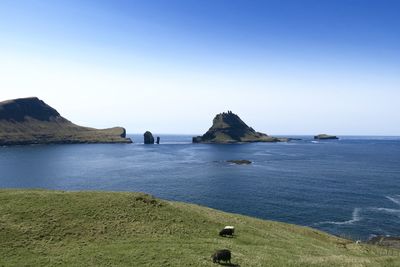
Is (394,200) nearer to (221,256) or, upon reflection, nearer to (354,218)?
(354,218)

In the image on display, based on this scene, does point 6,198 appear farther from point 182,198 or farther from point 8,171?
point 8,171

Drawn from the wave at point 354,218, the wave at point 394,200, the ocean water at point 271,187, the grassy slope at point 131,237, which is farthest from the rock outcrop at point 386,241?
the wave at point 394,200

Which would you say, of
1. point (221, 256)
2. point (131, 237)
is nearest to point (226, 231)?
point (221, 256)

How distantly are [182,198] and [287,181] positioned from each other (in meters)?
51.3

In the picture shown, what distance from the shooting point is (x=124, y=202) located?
2066 inches

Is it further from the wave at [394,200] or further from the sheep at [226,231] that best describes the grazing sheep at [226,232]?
the wave at [394,200]

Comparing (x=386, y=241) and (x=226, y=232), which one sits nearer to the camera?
(x=226, y=232)

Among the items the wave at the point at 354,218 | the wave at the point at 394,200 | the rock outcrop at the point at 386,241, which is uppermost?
the wave at the point at 394,200

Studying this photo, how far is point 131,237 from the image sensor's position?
42531 millimetres

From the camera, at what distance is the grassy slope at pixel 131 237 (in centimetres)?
3619

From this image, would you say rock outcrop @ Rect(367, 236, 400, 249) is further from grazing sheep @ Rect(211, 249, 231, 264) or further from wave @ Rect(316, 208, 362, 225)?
grazing sheep @ Rect(211, 249, 231, 264)

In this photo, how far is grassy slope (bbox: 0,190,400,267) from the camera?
1425 inches

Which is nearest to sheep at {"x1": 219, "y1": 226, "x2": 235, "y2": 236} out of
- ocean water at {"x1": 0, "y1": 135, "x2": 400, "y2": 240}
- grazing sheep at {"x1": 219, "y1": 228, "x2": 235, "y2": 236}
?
grazing sheep at {"x1": 219, "y1": 228, "x2": 235, "y2": 236}

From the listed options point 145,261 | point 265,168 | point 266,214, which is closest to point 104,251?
point 145,261
